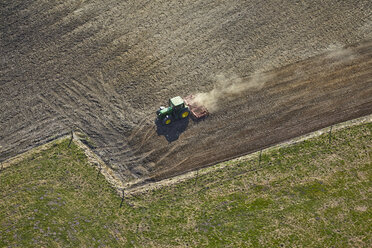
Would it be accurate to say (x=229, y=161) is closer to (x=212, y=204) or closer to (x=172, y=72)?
(x=212, y=204)

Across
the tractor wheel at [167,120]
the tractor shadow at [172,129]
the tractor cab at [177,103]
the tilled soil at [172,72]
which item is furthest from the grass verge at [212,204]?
the tractor cab at [177,103]

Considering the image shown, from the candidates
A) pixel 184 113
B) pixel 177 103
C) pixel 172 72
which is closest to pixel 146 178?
pixel 184 113

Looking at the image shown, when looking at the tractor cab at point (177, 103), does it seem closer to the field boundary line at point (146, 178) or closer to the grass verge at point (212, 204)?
the field boundary line at point (146, 178)

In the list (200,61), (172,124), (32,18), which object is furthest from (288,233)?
(32,18)

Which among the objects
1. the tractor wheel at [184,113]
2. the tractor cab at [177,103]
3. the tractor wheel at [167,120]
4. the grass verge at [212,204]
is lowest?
the grass verge at [212,204]

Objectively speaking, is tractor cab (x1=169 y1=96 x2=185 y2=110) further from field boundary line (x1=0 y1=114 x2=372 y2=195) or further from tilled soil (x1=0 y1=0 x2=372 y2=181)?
field boundary line (x1=0 y1=114 x2=372 y2=195)

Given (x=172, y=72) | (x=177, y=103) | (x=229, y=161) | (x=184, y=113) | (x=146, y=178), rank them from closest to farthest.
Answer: (x=146, y=178) < (x=229, y=161) < (x=177, y=103) < (x=184, y=113) < (x=172, y=72)

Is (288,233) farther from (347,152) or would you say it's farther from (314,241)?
(347,152)
